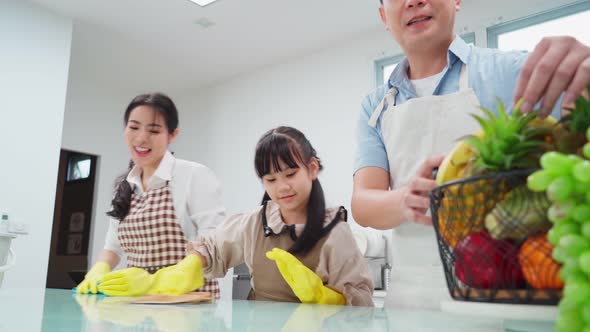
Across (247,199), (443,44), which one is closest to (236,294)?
(247,199)

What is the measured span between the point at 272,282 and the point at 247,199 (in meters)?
3.41

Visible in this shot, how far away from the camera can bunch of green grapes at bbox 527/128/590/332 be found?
0.26m

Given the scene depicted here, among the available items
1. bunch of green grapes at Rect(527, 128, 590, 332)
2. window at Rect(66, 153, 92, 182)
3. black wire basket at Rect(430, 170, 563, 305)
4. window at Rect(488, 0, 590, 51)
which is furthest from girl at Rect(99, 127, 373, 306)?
window at Rect(66, 153, 92, 182)

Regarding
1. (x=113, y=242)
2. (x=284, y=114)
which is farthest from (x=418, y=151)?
(x=284, y=114)

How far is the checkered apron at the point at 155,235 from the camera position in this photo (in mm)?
1819

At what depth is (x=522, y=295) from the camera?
0.34m

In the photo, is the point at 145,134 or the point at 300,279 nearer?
the point at 300,279

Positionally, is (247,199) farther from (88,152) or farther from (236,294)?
(88,152)

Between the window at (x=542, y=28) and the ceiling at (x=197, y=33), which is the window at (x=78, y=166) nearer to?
the ceiling at (x=197, y=33)

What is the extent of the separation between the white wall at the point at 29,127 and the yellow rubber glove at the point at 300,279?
2.95 meters

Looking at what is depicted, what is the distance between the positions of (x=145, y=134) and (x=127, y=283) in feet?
2.32

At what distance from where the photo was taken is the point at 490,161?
36cm

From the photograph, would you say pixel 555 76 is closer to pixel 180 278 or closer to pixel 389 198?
pixel 389 198

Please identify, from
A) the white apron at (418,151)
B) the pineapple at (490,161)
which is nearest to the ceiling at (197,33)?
the white apron at (418,151)
